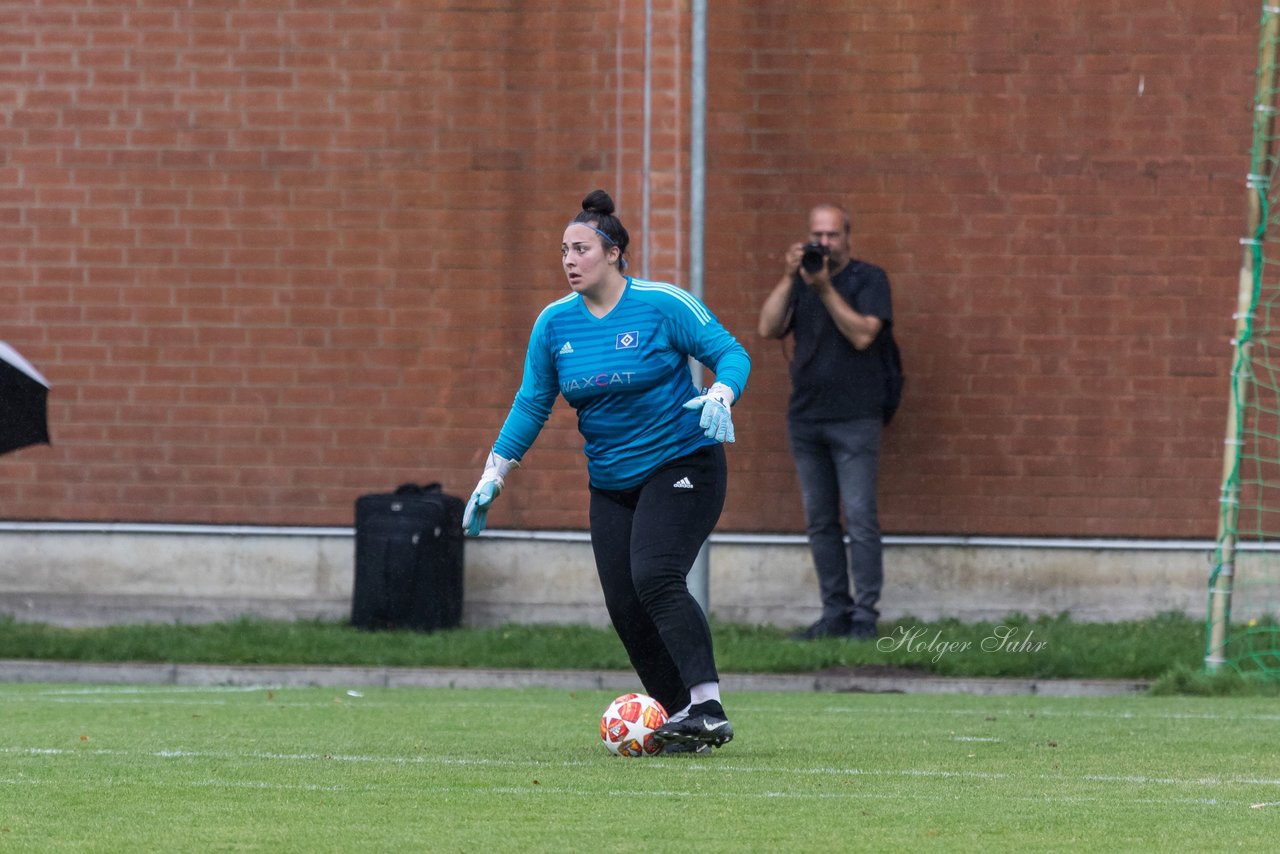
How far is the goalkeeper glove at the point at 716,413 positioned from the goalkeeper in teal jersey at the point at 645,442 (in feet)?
0.15

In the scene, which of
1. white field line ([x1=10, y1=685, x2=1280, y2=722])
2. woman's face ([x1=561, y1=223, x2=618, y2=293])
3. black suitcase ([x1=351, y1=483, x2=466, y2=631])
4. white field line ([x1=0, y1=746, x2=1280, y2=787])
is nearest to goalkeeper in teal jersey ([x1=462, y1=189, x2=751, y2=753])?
woman's face ([x1=561, y1=223, x2=618, y2=293])

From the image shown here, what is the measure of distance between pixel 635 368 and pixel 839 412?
18.5ft

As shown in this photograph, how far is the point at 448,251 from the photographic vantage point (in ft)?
47.3

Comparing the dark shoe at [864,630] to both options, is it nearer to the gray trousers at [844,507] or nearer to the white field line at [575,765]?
the gray trousers at [844,507]

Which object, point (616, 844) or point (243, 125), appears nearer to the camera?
point (616, 844)

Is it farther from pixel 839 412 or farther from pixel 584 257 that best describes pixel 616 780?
pixel 839 412

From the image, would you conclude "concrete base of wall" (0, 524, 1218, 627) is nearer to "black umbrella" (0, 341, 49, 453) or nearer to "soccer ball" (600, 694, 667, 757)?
"black umbrella" (0, 341, 49, 453)

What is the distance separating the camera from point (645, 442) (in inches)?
303

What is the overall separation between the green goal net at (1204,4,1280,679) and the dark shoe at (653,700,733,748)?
16.4 feet

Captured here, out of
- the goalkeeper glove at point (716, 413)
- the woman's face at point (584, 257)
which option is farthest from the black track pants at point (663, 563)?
the woman's face at point (584, 257)

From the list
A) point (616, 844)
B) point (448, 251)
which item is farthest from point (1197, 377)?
point (616, 844)

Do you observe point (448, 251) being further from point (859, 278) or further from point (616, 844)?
point (616, 844)

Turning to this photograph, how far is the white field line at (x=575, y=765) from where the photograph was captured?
709 centimetres

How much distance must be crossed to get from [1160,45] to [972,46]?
1.26 meters
